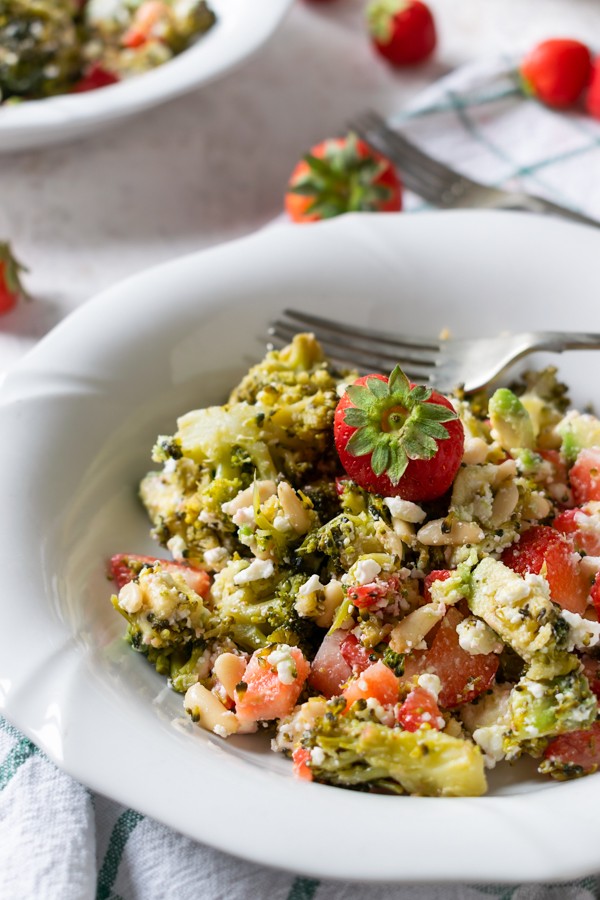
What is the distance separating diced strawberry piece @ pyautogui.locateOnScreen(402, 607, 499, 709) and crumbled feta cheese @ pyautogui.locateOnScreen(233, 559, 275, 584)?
1.04 ft

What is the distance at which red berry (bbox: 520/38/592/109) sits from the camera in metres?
3.63

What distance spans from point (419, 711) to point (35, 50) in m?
2.79

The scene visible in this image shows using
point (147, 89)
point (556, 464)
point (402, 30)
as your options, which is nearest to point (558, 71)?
point (402, 30)

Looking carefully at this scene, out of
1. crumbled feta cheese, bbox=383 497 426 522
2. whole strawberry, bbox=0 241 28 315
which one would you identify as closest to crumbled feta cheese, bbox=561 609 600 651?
crumbled feta cheese, bbox=383 497 426 522

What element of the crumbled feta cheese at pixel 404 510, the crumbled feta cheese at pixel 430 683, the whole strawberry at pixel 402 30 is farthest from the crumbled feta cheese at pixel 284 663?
the whole strawberry at pixel 402 30

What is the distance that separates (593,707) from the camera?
5.77ft

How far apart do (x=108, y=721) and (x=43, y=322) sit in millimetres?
1668

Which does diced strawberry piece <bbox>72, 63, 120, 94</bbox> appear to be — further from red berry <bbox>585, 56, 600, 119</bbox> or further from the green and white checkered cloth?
the green and white checkered cloth

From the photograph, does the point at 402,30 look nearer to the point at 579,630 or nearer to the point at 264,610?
the point at 264,610

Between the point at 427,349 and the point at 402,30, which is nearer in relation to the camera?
the point at 427,349

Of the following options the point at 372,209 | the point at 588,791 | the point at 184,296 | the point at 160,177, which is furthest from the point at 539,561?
the point at 160,177

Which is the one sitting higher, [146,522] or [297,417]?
[297,417]

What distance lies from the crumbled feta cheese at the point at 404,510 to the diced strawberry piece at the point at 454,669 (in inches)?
9.0

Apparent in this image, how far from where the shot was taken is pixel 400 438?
1.97m
